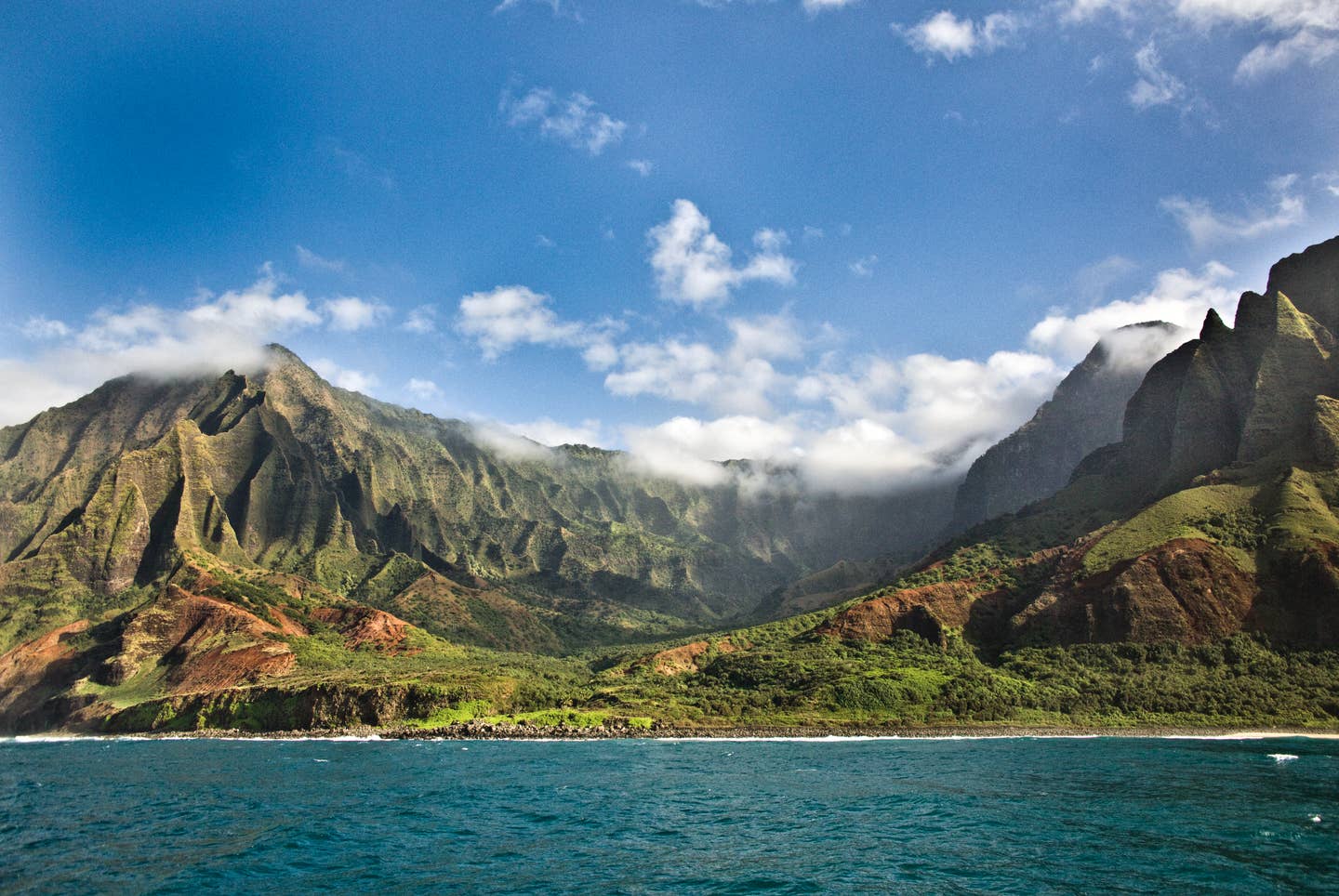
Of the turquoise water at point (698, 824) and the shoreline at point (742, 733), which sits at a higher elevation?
the turquoise water at point (698, 824)

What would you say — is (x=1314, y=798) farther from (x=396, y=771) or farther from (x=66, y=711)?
(x=66, y=711)

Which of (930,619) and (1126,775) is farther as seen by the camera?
(930,619)

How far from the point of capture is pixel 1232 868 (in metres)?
45.4

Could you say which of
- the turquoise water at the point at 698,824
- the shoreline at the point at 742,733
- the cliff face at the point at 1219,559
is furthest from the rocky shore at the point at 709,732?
the cliff face at the point at 1219,559

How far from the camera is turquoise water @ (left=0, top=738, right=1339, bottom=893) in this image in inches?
1793

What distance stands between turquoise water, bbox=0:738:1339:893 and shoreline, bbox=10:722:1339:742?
18940 millimetres

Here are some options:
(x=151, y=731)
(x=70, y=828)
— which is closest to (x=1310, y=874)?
(x=70, y=828)

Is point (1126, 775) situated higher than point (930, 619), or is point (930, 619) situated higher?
point (930, 619)

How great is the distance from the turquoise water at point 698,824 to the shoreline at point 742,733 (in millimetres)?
18940

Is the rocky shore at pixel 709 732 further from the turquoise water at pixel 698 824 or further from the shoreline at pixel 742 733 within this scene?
the turquoise water at pixel 698 824

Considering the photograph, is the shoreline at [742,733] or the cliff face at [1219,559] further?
the cliff face at [1219,559]

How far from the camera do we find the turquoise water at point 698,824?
45.5 metres

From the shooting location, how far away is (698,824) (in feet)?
206

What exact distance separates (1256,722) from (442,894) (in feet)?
462
